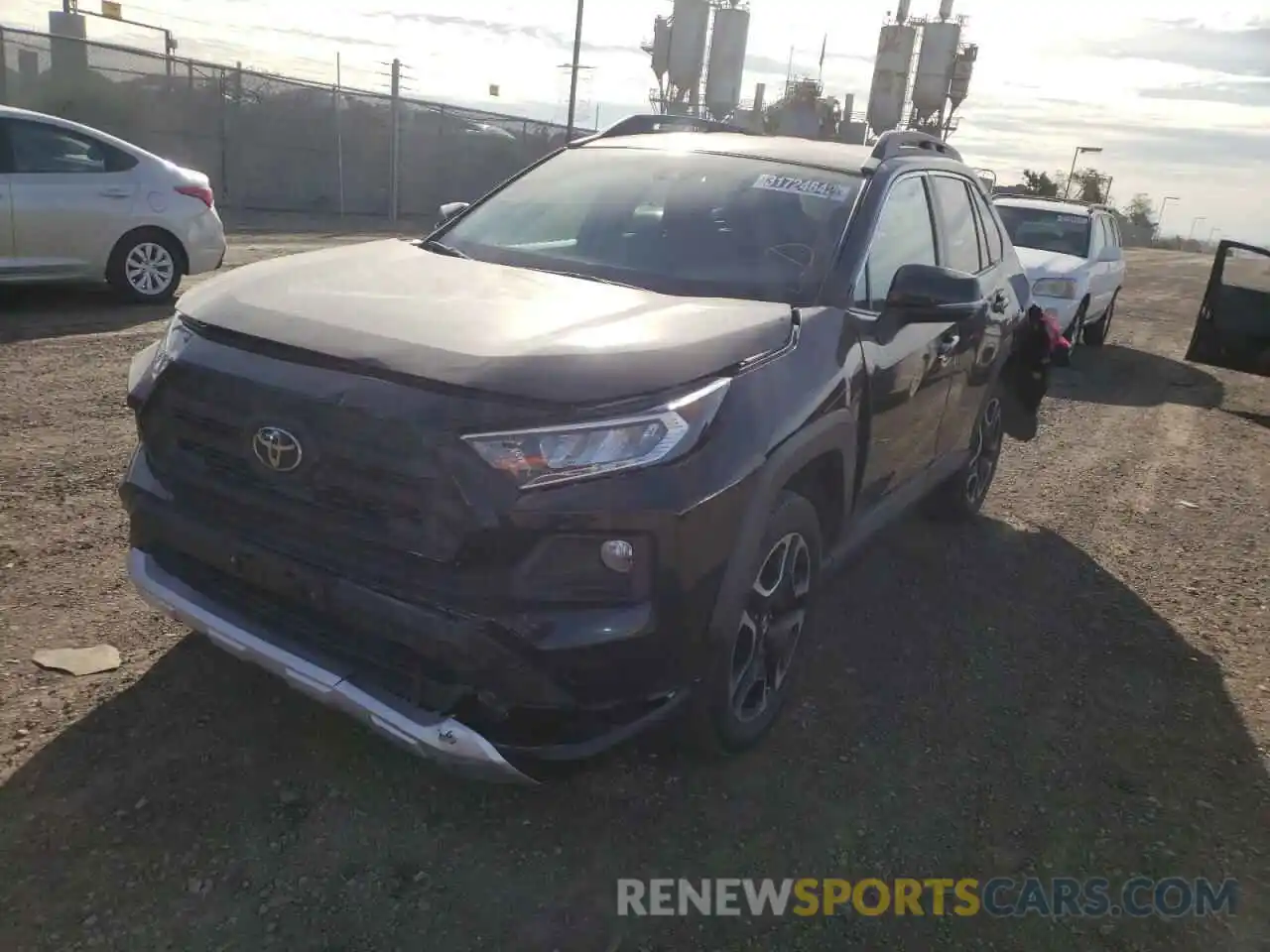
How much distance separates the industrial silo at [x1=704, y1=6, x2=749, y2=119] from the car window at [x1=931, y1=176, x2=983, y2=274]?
155 ft

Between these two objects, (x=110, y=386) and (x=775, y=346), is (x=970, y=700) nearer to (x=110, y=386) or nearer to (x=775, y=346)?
(x=775, y=346)

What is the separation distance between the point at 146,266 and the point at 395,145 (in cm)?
1336

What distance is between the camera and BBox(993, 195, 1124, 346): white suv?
1073 centimetres

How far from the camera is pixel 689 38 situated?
163 feet

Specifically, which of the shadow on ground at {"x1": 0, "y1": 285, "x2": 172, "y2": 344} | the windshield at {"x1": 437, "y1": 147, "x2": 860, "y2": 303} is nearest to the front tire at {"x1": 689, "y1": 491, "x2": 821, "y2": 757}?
the windshield at {"x1": 437, "y1": 147, "x2": 860, "y2": 303}

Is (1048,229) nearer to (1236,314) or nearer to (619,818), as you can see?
(1236,314)

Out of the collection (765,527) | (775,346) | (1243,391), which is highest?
(775,346)

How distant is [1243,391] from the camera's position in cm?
1115

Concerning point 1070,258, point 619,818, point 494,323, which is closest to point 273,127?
point 1070,258

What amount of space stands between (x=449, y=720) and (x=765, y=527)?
3.29 ft

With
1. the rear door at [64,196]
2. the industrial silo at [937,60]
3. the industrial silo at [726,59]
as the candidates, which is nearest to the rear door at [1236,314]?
the rear door at [64,196]

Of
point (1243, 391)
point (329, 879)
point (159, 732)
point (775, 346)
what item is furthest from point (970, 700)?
point (1243, 391)

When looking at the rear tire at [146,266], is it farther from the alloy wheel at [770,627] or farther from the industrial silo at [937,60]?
the industrial silo at [937,60]

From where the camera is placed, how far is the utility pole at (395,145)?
20.7 m
